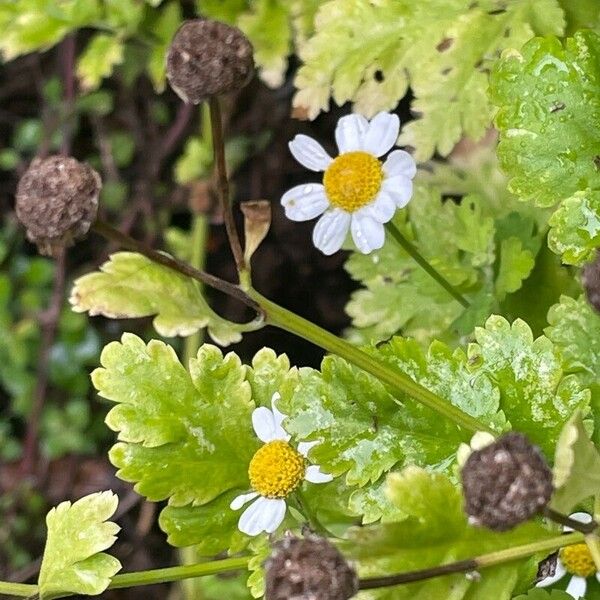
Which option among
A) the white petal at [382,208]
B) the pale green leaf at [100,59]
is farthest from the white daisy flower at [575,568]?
the pale green leaf at [100,59]

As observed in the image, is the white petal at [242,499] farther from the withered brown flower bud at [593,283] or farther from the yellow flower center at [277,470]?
the withered brown flower bud at [593,283]

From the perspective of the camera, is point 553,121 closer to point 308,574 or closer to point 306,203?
point 306,203

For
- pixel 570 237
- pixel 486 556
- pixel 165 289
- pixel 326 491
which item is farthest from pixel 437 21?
pixel 486 556

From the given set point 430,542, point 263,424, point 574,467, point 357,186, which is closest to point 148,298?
point 263,424

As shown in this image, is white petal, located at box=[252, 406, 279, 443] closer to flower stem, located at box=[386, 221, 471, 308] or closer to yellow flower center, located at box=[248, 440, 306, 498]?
yellow flower center, located at box=[248, 440, 306, 498]

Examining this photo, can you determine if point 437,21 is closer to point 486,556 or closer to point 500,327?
point 500,327
